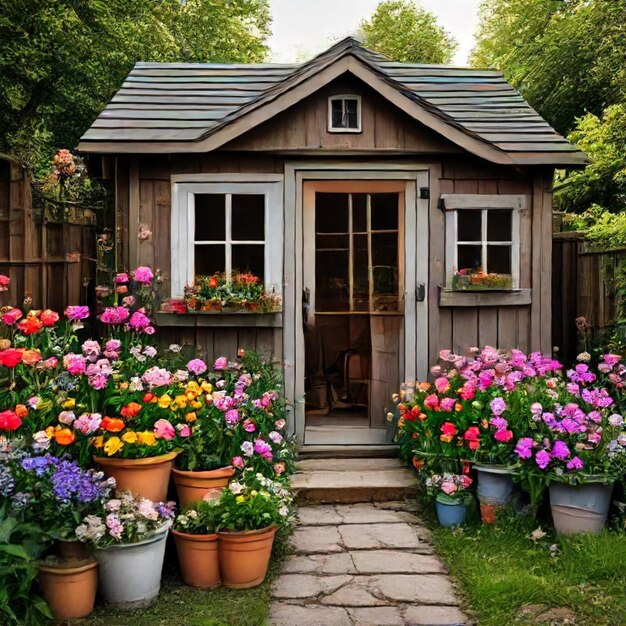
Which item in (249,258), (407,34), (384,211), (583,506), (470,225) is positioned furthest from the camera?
(407,34)

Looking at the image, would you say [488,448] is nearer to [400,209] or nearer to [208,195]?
[400,209]

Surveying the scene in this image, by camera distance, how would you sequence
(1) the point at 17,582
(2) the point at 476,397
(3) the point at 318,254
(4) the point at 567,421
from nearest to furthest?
(1) the point at 17,582, (4) the point at 567,421, (2) the point at 476,397, (3) the point at 318,254

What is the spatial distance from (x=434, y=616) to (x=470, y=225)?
3587 millimetres

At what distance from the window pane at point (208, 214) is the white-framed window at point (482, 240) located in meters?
1.88

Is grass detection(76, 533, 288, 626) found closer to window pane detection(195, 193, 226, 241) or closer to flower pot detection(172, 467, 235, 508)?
flower pot detection(172, 467, 235, 508)

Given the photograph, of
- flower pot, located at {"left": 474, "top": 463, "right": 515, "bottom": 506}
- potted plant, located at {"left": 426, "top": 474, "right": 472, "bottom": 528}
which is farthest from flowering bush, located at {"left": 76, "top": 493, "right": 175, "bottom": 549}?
flower pot, located at {"left": 474, "top": 463, "right": 515, "bottom": 506}

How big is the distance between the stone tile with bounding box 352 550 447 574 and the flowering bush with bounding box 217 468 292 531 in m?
0.54

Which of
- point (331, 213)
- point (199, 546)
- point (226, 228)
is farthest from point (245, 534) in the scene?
point (331, 213)

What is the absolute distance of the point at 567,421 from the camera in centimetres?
467

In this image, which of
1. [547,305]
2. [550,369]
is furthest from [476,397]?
[547,305]

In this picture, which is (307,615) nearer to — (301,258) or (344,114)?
(301,258)

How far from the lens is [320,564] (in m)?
4.38

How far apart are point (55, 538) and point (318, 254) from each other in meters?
4.11

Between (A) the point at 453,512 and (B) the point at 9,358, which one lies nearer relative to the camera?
(B) the point at 9,358
